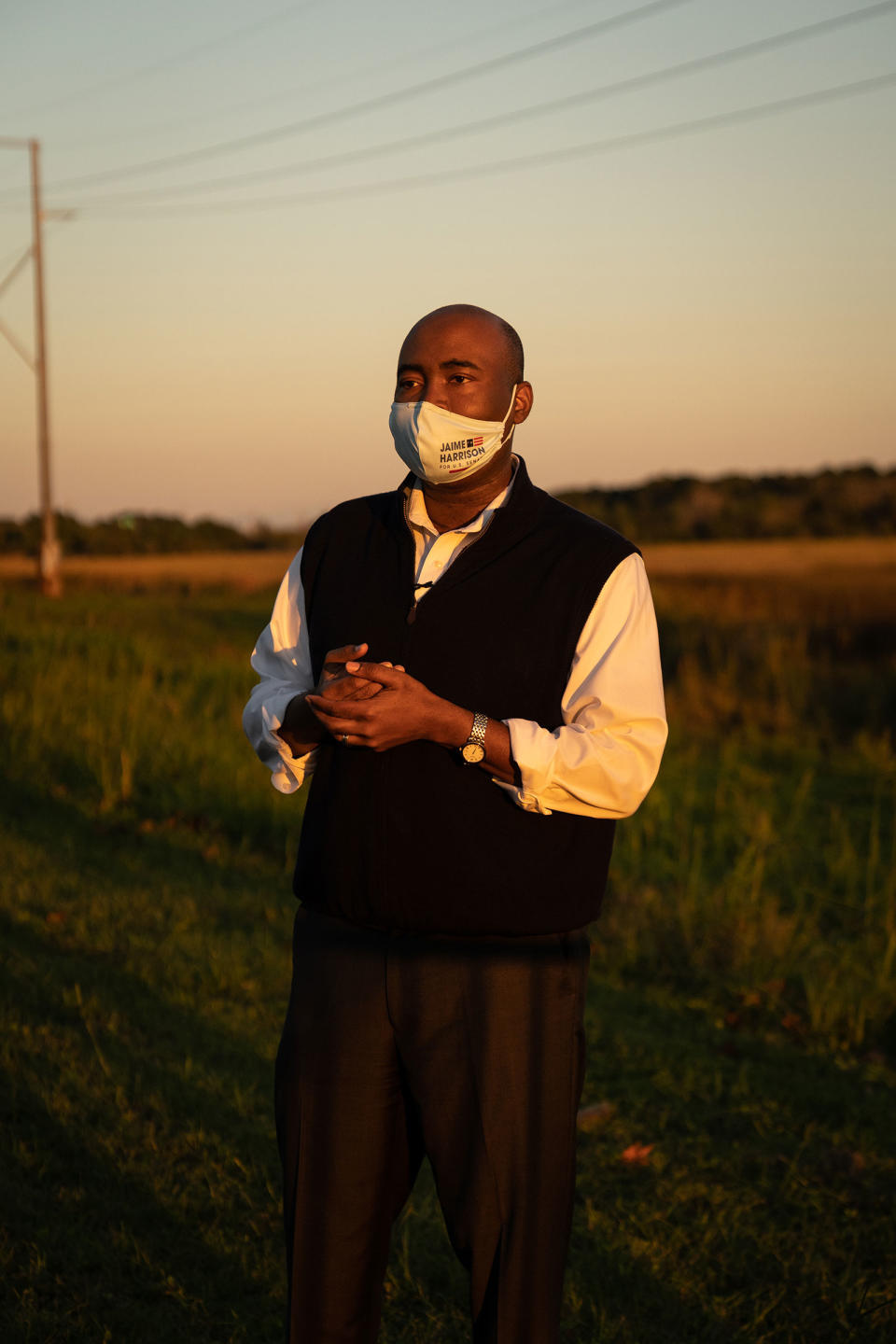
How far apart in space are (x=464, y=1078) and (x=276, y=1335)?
1.47 meters

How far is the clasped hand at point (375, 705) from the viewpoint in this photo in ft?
7.66

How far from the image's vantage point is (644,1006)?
20.3 ft

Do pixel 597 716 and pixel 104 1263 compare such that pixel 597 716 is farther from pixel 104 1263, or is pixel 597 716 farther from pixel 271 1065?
pixel 271 1065

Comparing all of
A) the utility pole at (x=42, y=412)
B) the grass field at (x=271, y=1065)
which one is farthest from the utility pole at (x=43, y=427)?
the grass field at (x=271, y=1065)

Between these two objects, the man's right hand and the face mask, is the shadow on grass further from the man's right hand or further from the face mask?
the face mask

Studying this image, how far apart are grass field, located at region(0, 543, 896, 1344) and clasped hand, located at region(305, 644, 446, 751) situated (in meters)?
1.98

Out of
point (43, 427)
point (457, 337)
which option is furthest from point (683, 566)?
point (457, 337)

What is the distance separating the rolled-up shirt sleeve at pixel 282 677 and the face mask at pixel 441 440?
0.36m

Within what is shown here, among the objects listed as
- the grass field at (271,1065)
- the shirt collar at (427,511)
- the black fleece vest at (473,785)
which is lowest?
the grass field at (271,1065)

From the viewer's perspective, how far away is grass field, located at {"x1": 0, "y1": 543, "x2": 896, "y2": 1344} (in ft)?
12.0

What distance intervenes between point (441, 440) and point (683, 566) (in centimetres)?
3222

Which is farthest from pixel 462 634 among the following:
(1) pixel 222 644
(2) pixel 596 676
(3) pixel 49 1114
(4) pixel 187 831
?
(1) pixel 222 644

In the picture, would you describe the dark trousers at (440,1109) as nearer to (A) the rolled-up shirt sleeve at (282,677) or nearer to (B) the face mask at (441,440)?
(A) the rolled-up shirt sleeve at (282,677)

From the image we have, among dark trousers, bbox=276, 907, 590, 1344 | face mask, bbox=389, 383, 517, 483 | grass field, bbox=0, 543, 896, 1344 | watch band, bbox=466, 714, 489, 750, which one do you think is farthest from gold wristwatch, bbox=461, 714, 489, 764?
grass field, bbox=0, 543, 896, 1344
